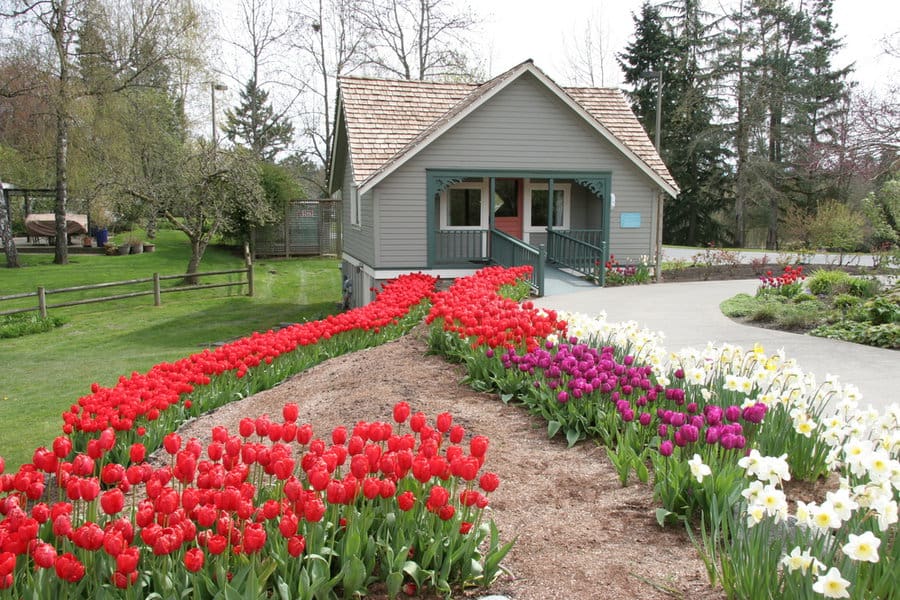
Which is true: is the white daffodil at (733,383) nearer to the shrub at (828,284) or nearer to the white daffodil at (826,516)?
the white daffodil at (826,516)

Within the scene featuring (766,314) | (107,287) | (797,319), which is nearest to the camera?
(797,319)

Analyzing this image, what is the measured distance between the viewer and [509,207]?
20438mm

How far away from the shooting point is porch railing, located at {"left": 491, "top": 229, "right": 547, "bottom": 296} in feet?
52.2

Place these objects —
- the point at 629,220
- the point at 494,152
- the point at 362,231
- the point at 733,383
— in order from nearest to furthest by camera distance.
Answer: the point at 733,383 → the point at 494,152 → the point at 629,220 → the point at 362,231

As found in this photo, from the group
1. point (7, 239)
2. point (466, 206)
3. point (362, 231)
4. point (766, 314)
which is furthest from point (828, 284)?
point (7, 239)

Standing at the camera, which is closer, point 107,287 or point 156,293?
point 156,293

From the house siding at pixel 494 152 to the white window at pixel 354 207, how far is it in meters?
2.97

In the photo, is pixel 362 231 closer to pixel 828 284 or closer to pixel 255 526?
pixel 828 284

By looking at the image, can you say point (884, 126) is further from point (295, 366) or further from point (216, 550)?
point (216, 550)

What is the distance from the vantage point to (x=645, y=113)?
43.2 metres

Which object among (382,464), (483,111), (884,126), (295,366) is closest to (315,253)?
(483,111)

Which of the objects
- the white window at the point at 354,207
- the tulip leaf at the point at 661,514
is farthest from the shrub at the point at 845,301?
the white window at the point at 354,207

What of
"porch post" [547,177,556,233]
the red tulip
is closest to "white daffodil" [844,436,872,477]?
the red tulip

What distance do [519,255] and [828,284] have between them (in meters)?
6.58
